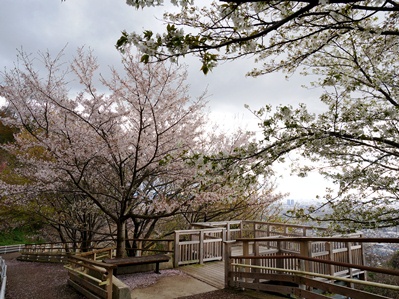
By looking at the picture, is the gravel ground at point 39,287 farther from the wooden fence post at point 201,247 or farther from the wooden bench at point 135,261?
the wooden fence post at point 201,247

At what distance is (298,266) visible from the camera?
5.86 metres

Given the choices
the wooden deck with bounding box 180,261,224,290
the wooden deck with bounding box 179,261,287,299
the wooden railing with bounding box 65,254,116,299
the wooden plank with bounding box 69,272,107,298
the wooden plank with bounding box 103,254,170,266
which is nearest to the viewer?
the wooden railing with bounding box 65,254,116,299

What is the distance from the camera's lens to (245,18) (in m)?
3.08

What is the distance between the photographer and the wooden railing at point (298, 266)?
425 cm

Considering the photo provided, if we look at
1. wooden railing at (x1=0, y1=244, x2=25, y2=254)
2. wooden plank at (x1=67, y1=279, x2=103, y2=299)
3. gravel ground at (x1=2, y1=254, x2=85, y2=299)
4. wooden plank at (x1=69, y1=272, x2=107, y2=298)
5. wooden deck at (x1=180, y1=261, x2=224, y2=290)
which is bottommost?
wooden railing at (x1=0, y1=244, x2=25, y2=254)

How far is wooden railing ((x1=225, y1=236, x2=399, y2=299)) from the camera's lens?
425 cm

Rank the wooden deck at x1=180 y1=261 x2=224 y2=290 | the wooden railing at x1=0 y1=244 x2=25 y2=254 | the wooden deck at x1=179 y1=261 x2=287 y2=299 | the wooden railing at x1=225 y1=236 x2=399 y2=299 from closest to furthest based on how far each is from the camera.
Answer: the wooden railing at x1=225 y1=236 x2=399 y2=299, the wooden deck at x1=179 y1=261 x2=287 y2=299, the wooden deck at x1=180 y1=261 x2=224 y2=290, the wooden railing at x1=0 y1=244 x2=25 y2=254

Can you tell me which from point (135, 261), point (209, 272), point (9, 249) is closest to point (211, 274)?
point (209, 272)

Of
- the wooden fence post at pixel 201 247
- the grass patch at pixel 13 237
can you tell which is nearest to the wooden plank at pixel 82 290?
the wooden fence post at pixel 201 247

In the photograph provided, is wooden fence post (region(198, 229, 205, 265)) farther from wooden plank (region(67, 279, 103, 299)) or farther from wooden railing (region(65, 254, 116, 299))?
wooden plank (region(67, 279, 103, 299))

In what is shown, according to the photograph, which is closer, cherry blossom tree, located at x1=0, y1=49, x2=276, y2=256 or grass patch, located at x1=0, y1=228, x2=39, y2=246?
cherry blossom tree, located at x1=0, y1=49, x2=276, y2=256

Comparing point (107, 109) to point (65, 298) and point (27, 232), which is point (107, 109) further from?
point (27, 232)

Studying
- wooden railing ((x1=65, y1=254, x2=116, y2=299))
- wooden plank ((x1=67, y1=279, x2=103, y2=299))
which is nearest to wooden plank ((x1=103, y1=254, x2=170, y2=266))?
wooden railing ((x1=65, y1=254, x2=116, y2=299))

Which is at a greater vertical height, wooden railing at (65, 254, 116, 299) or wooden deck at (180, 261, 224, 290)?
wooden railing at (65, 254, 116, 299)
